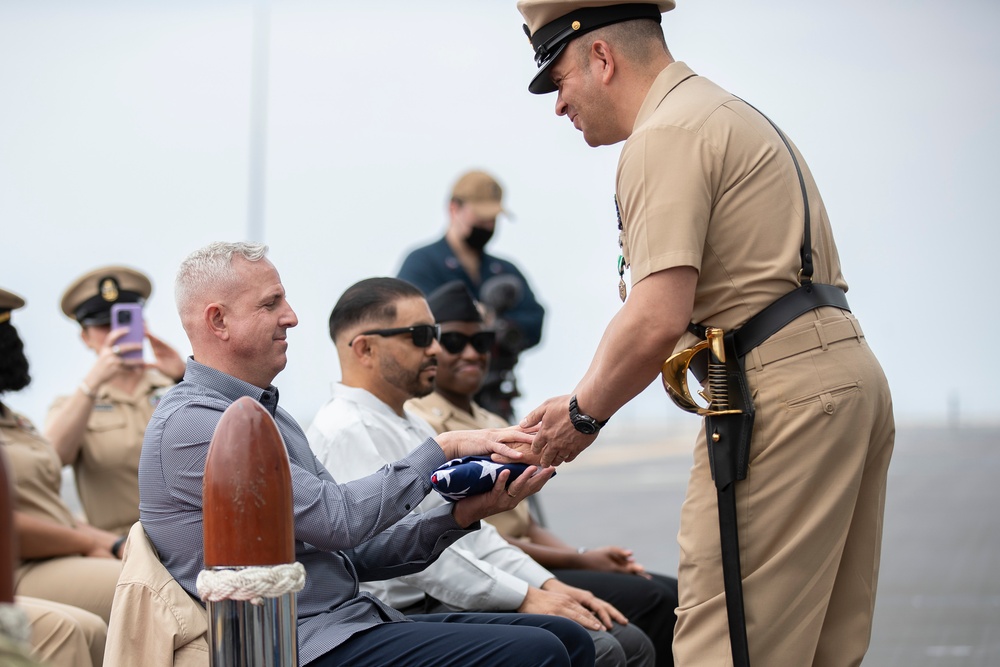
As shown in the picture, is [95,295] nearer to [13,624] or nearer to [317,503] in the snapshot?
[317,503]

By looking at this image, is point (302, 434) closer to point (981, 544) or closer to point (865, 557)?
point (865, 557)

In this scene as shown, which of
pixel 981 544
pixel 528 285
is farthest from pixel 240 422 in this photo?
pixel 981 544

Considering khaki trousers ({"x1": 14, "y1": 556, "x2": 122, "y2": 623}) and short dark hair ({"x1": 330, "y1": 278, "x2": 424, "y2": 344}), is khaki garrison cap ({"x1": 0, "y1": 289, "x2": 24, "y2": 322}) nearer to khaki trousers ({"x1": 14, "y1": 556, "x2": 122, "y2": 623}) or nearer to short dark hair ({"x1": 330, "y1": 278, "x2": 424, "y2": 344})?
khaki trousers ({"x1": 14, "y1": 556, "x2": 122, "y2": 623})

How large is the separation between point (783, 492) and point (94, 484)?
320 cm

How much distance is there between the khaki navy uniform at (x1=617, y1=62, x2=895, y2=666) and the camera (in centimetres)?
237

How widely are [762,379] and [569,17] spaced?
3.17ft

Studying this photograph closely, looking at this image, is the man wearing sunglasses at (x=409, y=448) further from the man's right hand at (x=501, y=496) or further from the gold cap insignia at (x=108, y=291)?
the gold cap insignia at (x=108, y=291)

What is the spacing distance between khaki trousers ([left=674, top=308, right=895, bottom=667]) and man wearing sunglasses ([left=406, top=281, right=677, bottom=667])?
4.61 ft

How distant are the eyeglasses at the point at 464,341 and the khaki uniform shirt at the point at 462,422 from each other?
0.65 feet

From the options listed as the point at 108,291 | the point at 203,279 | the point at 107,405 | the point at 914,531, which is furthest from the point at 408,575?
the point at 914,531

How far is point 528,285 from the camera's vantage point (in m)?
5.79

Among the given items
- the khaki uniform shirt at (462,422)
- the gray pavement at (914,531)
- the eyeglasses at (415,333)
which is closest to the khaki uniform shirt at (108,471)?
the khaki uniform shirt at (462,422)

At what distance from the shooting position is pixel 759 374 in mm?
2396

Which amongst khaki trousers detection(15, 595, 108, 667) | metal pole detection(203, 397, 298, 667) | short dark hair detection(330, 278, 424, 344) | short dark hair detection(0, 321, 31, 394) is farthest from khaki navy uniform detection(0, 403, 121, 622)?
metal pole detection(203, 397, 298, 667)
